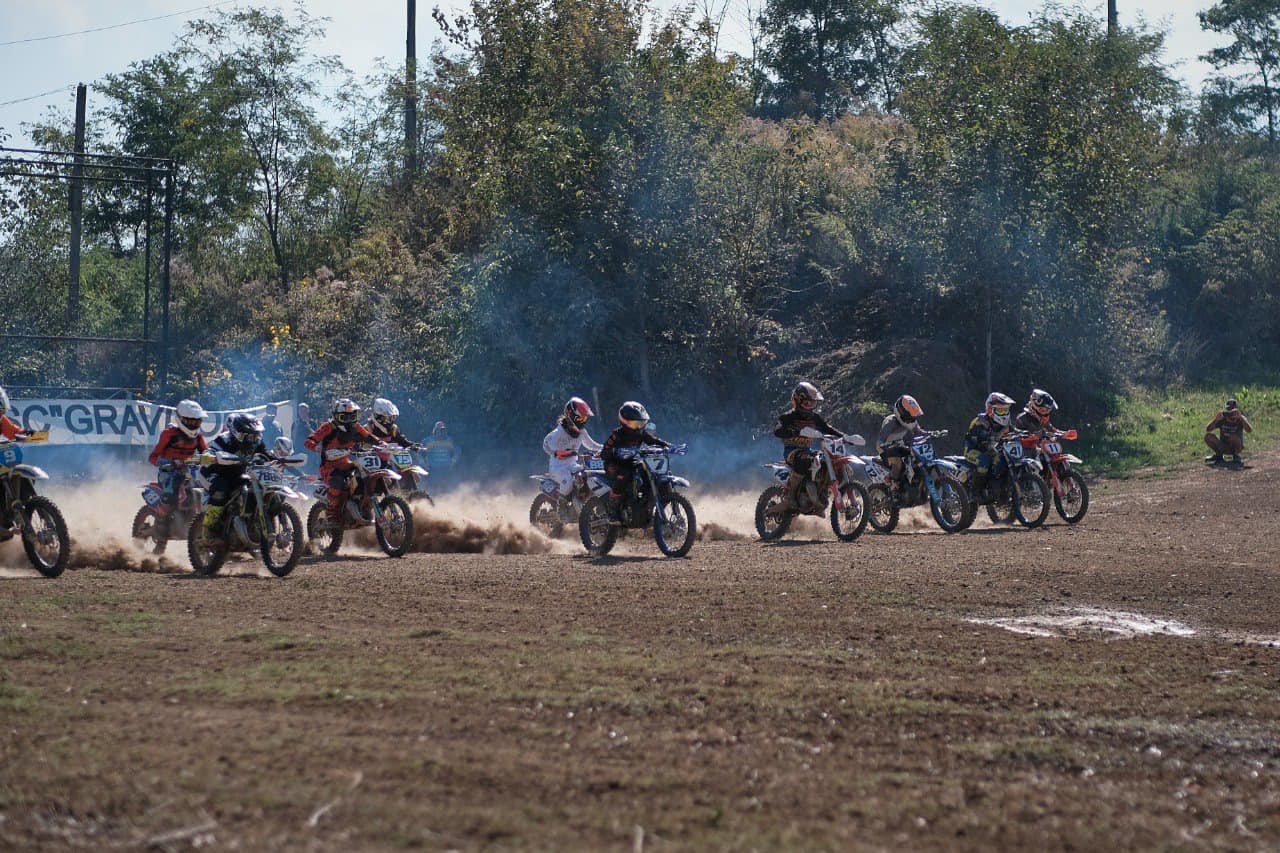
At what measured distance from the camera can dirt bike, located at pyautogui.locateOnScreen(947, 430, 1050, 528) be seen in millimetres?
19406

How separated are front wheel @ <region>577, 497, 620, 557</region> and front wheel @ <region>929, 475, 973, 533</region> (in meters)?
5.26

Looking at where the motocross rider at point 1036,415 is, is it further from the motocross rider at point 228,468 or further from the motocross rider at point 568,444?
the motocross rider at point 228,468

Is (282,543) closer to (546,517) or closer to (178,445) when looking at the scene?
(178,445)

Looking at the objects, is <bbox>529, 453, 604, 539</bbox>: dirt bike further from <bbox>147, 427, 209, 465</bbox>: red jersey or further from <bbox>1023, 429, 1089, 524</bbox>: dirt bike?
<bbox>1023, 429, 1089, 524</bbox>: dirt bike

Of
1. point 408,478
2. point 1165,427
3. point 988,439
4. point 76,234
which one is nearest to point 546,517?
point 408,478

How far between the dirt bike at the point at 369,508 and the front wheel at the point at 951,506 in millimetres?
7422

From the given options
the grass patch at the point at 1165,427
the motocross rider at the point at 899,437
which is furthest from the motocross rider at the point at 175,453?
the grass patch at the point at 1165,427

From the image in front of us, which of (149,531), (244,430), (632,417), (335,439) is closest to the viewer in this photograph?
(244,430)

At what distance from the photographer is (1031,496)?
19516mm

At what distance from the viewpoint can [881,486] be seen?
18.5 meters

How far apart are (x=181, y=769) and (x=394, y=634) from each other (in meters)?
3.81

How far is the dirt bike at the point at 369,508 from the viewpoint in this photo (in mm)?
15438

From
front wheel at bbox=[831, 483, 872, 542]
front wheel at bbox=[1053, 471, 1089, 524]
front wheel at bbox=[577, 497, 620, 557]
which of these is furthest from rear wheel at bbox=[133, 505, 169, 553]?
front wheel at bbox=[1053, 471, 1089, 524]

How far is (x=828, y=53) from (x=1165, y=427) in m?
22.2
